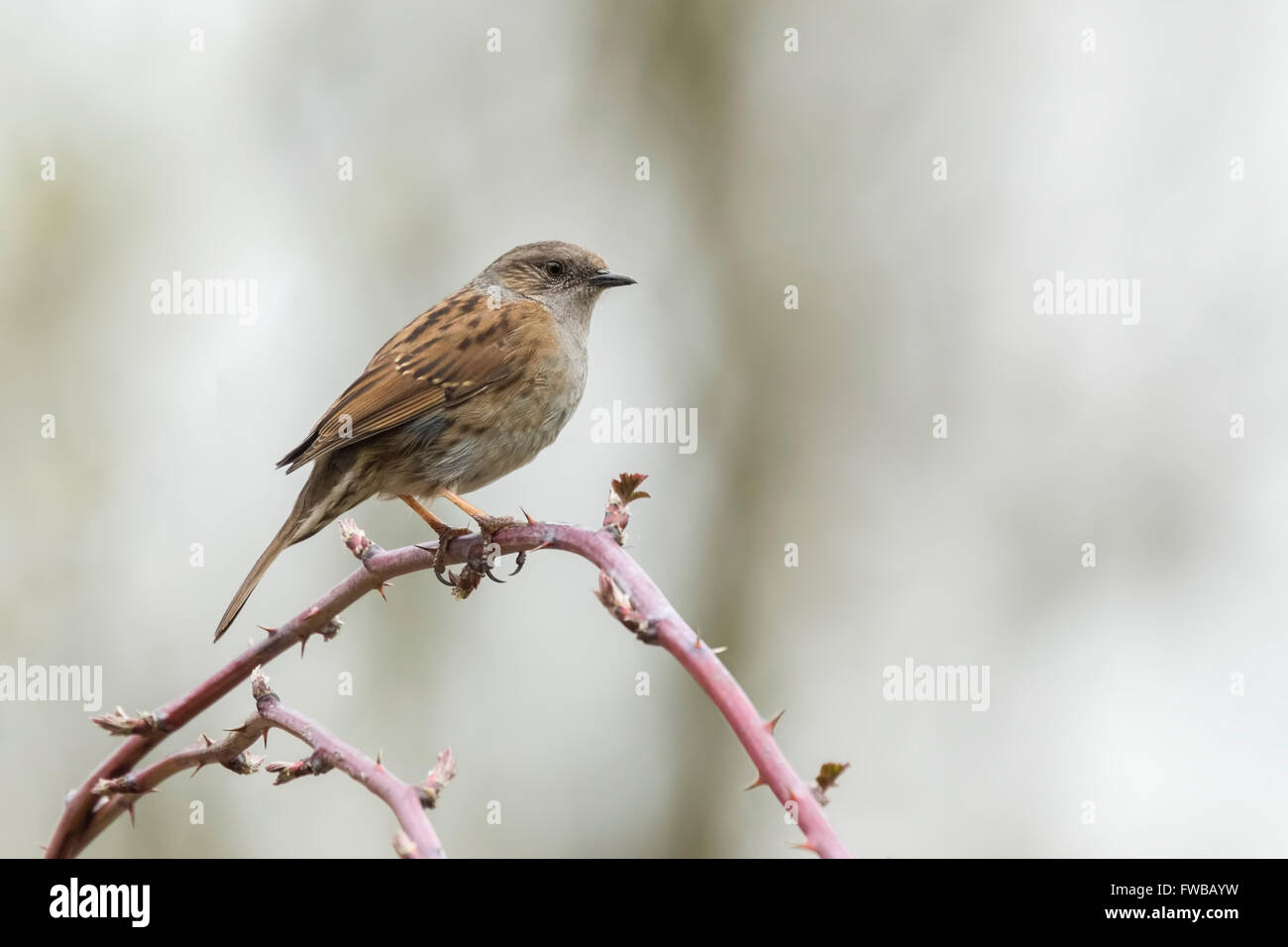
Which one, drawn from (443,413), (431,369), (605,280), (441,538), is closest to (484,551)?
(441,538)

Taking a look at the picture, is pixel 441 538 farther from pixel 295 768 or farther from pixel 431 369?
pixel 295 768

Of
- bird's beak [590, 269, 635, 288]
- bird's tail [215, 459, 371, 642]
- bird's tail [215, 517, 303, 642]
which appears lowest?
bird's tail [215, 517, 303, 642]

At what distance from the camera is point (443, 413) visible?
5070 mm

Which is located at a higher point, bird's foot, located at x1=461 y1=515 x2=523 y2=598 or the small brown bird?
the small brown bird

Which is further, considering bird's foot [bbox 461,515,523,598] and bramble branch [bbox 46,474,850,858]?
bird's foot [bbox 461,515,523,598]

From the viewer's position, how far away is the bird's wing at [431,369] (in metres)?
4.85

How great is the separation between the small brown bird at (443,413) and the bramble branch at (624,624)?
5.93 ft

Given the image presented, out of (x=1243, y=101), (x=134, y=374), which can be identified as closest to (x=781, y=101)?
(x=1243, y=101)

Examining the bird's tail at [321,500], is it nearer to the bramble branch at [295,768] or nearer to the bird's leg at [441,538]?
the bird's leg at [441,538]

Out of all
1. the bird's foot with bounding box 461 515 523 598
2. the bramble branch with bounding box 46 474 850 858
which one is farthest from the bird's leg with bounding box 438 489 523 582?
the bramble branch with bounding box 46 474 850 858

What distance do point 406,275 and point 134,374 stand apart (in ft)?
6.70

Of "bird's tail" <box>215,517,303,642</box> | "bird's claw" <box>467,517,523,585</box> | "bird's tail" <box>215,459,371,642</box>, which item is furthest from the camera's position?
"bird's tail" <box>215,459,371,642</box>

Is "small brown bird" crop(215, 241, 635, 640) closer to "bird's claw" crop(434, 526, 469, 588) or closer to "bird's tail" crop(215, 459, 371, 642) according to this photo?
"bird's tail" crop(215, 459, 371, 642)

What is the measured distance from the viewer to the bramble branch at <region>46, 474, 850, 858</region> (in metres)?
1.75
